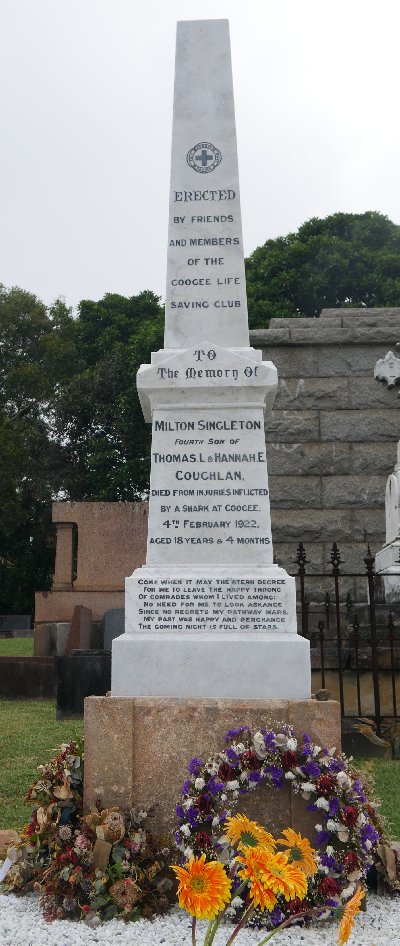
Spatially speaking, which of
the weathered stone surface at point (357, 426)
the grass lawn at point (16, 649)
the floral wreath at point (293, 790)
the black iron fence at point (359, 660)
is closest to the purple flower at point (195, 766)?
the floral wreath at point (293, 790)

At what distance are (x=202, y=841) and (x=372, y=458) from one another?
7749 millimetres

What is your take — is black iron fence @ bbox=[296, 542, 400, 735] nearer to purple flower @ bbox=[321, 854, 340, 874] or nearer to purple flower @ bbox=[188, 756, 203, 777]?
purple flower @ bbox=[188, 756, 203, 777]

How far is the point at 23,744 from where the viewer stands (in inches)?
287

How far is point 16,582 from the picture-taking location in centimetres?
3033

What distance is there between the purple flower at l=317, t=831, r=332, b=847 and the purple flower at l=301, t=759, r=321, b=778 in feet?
0.86

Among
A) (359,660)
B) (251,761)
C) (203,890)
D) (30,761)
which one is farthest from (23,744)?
(203,890)

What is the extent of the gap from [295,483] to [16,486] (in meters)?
18.5

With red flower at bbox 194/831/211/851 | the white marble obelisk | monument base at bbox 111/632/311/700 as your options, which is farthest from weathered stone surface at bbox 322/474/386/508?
red flower at bbox 194/831/211/851

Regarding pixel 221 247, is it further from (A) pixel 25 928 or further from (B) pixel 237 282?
(A) pixel 25 928

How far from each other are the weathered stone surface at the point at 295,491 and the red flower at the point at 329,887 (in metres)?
7.16

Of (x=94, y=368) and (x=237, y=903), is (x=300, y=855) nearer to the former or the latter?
(x=237, y=903)

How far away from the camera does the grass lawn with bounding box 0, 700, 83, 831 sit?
557 centimetres

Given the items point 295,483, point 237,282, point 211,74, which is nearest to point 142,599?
point 237,282

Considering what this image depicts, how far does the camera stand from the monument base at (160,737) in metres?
4.03
